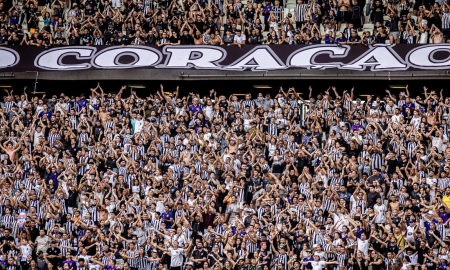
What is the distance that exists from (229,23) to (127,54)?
11.0 feet

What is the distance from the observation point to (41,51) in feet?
90.1

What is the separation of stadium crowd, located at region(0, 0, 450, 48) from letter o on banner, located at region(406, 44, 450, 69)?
56cm

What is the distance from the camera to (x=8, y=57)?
27297mm

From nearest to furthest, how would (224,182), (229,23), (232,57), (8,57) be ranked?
1. (224,182)
2. (232,57)
3. (8,57)
4. (229,23)

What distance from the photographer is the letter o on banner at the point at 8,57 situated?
27.2m

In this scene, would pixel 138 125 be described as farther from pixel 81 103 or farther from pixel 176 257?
pixel 176 257

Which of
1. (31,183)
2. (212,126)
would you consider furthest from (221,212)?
(31,183)

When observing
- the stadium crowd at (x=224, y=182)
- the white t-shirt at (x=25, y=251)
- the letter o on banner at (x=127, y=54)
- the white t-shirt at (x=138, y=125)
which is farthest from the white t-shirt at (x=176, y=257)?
the letter o on banner at (x=127, y=54)

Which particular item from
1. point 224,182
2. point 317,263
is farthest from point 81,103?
point 317,263

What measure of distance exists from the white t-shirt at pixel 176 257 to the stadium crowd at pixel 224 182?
35 millimetres

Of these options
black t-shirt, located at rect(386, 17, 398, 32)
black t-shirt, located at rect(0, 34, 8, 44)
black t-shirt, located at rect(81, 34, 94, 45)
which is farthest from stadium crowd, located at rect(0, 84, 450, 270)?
black t-shirt, located at rect(386, 17, 398, 32)

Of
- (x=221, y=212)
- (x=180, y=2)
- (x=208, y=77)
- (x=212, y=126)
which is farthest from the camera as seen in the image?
(x=180, y=2)

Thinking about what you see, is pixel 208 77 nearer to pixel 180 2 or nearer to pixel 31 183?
pixel 180 2

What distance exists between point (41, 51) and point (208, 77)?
5356 mm
